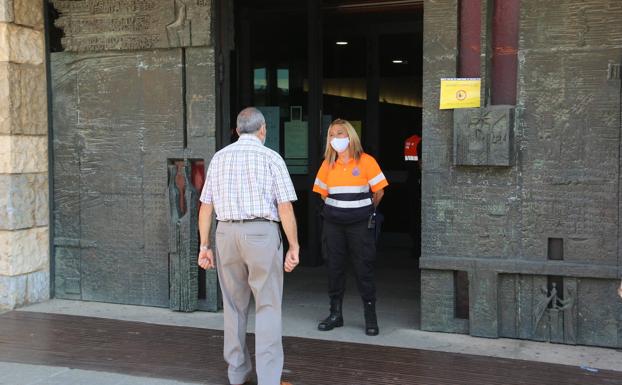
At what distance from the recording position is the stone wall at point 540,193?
17.1 feet

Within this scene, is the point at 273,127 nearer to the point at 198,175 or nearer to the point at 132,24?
the point at 198,175

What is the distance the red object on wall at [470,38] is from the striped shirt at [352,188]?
106 cm

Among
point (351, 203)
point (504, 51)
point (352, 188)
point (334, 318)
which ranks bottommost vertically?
point (334, 318)

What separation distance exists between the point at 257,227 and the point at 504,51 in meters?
2.54

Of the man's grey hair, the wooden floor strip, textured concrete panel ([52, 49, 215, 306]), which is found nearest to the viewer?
the man's grey hair

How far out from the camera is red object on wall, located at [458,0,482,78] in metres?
5.51

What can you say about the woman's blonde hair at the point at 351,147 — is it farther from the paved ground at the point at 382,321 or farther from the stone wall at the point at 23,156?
the stone wall at the point at 23,156

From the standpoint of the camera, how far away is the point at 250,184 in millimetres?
4332

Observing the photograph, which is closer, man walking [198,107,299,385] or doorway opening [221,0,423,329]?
man walking [198,107,299,385]

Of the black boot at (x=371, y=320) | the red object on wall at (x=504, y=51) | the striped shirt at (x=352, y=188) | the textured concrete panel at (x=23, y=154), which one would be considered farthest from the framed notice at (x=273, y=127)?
the red object on wall at (x=504, y=51)

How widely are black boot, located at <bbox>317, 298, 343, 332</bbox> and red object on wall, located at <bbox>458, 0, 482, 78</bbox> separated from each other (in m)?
2.16

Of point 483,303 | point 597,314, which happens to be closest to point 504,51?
point 483,303

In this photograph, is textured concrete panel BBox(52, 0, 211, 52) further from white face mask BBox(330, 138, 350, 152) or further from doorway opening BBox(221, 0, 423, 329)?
doorway opening BBox(221, 0, 423, 329)

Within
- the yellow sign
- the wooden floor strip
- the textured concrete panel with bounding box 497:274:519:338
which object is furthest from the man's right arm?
the textured concrete panel with bounding box 497:274:519:338
